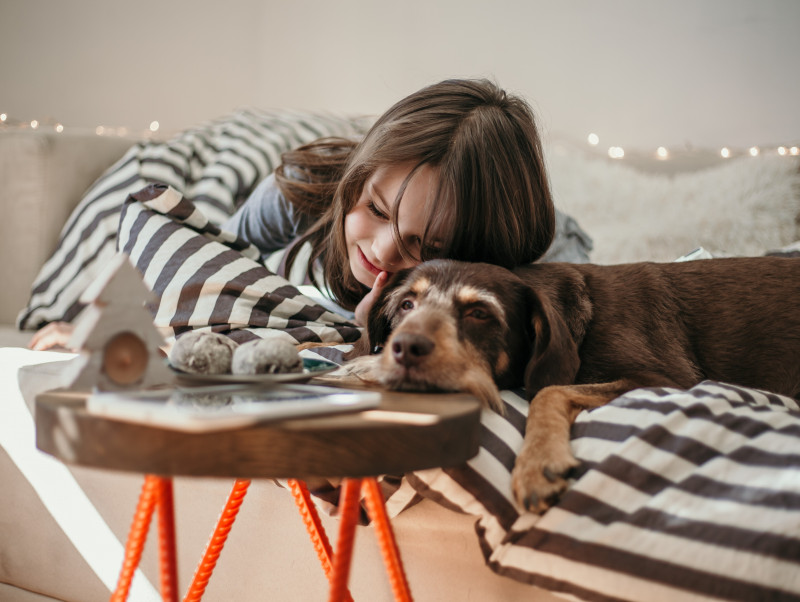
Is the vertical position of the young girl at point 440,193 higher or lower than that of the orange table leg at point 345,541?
higher

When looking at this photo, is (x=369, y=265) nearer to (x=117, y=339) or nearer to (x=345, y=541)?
(x=117, y=339)

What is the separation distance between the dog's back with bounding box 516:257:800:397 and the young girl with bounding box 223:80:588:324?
0.69 feet

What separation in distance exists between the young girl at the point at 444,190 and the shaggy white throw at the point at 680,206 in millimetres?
1147

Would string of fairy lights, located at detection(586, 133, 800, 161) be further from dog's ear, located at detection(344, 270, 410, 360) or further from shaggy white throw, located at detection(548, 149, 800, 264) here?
dog's ear, located at detection(344, 270, 410, 360)

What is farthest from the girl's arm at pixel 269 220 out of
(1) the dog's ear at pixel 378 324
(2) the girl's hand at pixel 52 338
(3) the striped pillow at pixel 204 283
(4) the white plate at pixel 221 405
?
(4) the white plate at pixel 221 405

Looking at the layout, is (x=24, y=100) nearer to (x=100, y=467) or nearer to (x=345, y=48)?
(x=345, y=48)

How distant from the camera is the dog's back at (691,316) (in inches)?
67.9

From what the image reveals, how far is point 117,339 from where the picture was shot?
100 cm

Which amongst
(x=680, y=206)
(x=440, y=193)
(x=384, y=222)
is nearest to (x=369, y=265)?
(x=384, y=222)

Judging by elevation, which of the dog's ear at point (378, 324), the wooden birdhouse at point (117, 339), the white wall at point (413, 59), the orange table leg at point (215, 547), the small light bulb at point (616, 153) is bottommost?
the orange table leg at point (215, 547)

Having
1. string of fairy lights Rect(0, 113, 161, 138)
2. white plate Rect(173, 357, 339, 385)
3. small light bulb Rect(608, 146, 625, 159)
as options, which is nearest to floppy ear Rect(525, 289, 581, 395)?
white plate Rect(173, 357, 339, 385)

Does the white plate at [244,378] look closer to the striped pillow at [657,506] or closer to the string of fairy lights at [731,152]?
the striped pillow at [657,506]

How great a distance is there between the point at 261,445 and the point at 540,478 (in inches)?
A: 21.8

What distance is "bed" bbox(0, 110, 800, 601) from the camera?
103cm
